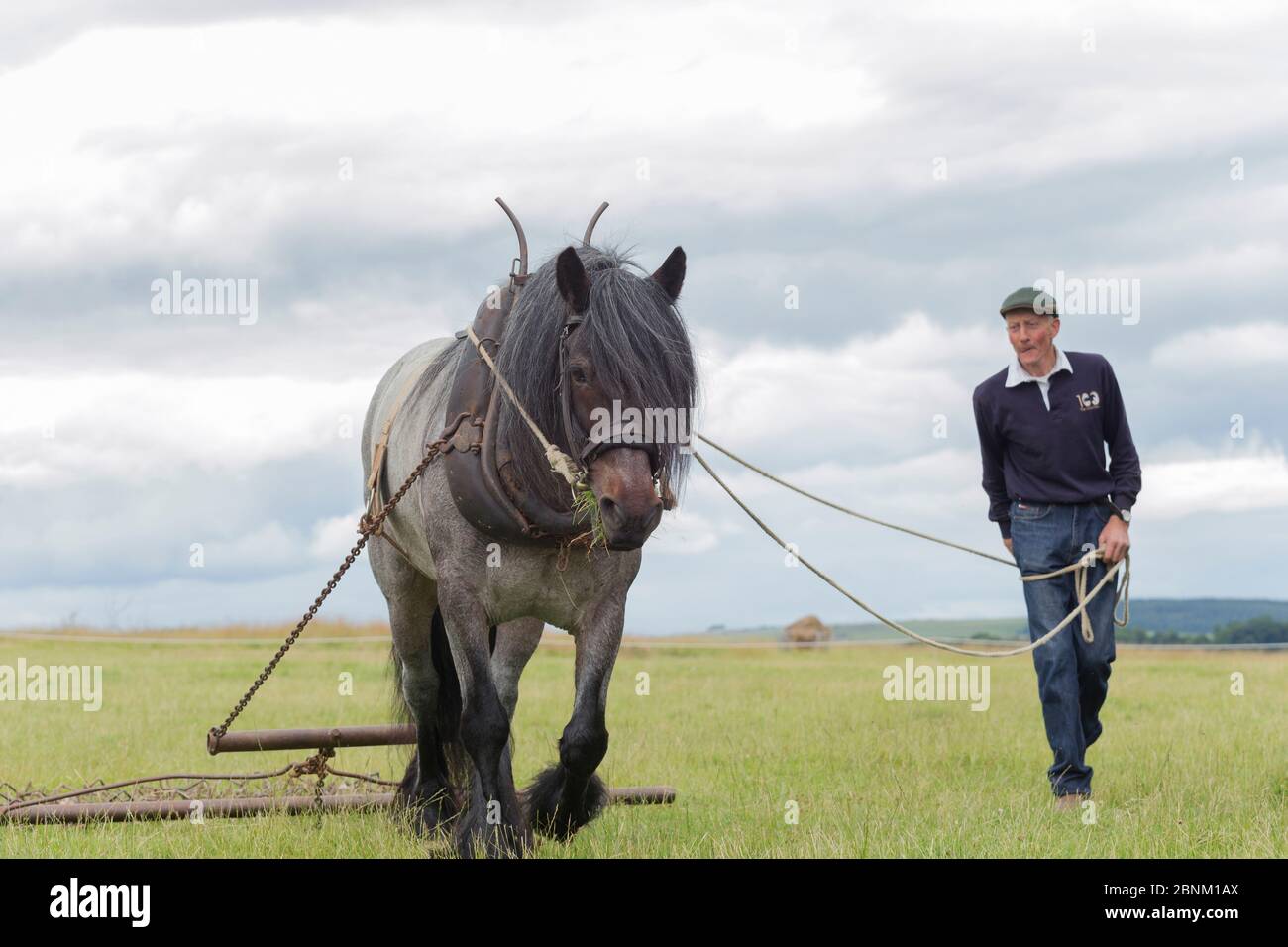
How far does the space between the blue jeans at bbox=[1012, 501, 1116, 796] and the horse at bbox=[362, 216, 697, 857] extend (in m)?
2.54

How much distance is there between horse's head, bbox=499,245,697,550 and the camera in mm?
4309

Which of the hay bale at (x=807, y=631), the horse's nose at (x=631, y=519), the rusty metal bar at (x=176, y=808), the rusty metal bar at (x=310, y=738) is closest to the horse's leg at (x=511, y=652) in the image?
the rusty metal bar at (x=310, y=738)

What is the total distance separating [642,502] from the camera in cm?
422

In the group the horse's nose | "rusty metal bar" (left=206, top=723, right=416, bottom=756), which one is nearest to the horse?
the horse's nose

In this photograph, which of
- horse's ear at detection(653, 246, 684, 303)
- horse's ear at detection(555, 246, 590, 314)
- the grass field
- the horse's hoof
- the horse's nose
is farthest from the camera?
the horse's hoof

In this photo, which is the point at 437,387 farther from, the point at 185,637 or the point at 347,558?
the point at 185,637

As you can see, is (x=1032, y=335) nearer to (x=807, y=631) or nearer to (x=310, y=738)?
(x=310, y=738)

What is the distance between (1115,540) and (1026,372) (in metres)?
1.04

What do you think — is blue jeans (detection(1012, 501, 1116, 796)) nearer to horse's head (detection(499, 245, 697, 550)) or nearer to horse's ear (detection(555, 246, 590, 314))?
horse's head (detection(499, 245, 697, 550))

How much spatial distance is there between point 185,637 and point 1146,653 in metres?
17.3

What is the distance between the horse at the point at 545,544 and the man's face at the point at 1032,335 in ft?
8.48

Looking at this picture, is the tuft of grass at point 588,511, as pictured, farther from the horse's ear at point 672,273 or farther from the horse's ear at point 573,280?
the horse's ear at point 672,273

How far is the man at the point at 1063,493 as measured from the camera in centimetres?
673

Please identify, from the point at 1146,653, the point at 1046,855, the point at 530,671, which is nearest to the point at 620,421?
the point at 1046,855
